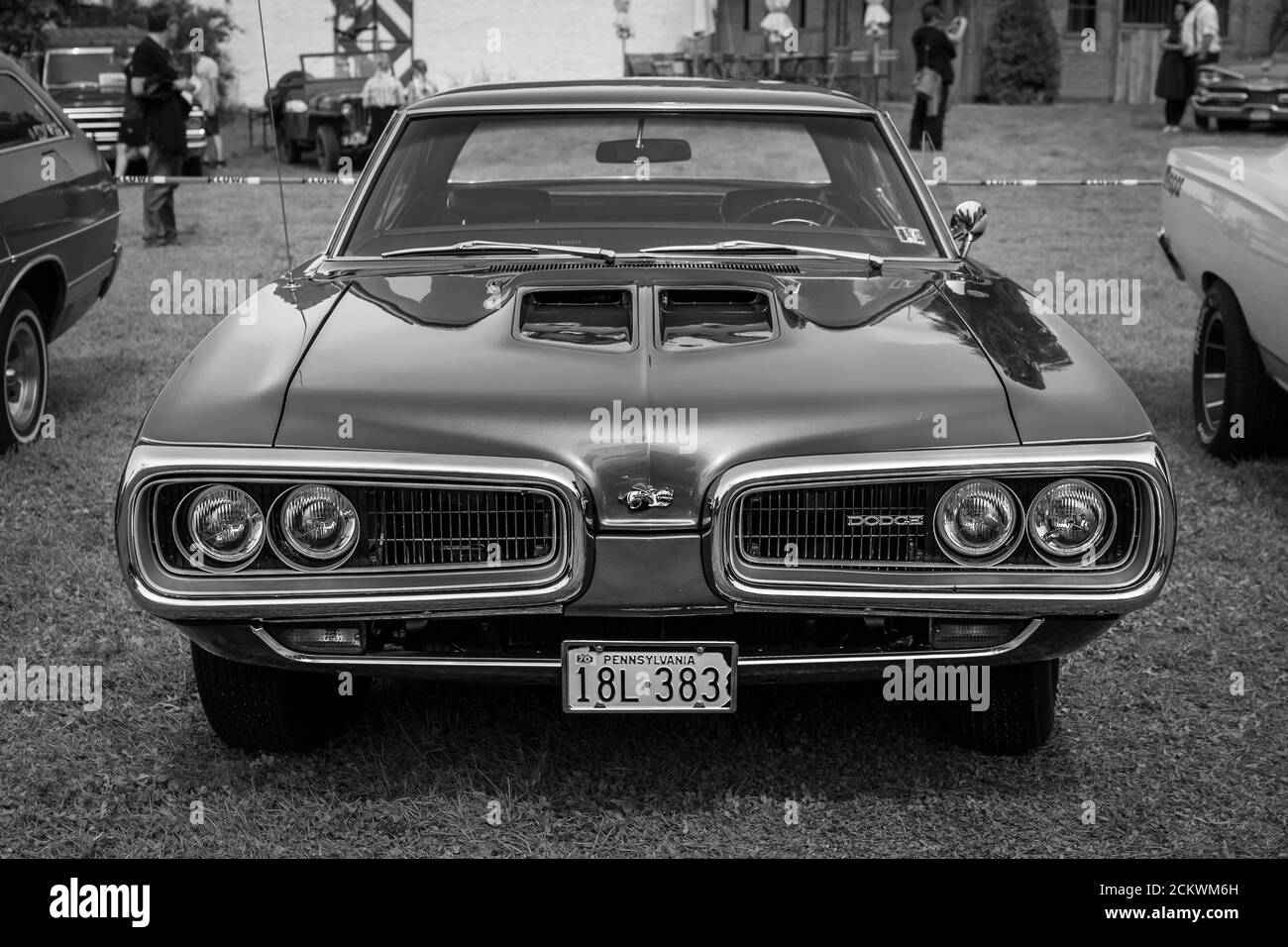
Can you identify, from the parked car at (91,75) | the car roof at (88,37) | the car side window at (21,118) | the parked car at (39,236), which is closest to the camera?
the parked car at (39,236)

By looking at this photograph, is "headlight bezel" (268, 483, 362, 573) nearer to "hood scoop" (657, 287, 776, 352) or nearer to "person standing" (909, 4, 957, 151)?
"hood scoop" (657, 287, 776, 352)

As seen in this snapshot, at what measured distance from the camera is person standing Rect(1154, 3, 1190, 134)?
20922mm

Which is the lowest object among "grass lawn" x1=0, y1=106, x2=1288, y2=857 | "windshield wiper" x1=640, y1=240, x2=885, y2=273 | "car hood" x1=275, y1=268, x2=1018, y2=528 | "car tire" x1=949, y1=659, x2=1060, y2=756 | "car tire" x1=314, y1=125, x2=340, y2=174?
"car tire" x1=314, y1=125, x2=340, y2=174

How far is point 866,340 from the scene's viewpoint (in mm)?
3207

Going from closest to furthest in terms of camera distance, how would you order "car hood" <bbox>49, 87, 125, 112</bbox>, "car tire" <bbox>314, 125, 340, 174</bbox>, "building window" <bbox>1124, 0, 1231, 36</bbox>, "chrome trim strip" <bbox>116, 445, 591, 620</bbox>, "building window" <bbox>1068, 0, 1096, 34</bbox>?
1. "chrome trim strip" <bbox>116, 445, 591, 620</bbox>
2. "car tire" <bbox>314, 125, 340, 174</bbox>
3. "car hood" <bbox>49, 87, 125, 112</bbox>
4. "building window" <bbox>1124, 0, 1231, 36</bbox>
5. "building window" <bbox>1068, 0, 1096, 34</bbox>

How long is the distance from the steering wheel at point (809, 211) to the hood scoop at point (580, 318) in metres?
0.92

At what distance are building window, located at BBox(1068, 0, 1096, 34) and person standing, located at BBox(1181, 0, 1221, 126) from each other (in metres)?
5.40

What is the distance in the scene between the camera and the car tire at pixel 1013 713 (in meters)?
3.36

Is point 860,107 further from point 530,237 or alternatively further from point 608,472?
point 608,472

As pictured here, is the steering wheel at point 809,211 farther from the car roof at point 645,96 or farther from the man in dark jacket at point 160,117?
the man in dark jacket at point 160,117

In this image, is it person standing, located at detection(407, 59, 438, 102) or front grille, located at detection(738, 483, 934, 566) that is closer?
front grille, located at detection(738, 483, 934, 566)

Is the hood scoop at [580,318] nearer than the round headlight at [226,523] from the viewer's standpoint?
No

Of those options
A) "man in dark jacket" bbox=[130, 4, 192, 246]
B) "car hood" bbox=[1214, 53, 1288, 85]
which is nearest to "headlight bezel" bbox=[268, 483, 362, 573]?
"man in dark jacket" bbox=[130, 4, 192, 246]

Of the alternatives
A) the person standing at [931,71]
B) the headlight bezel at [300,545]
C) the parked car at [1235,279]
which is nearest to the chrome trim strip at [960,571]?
the headlight bezel at [300,545]
